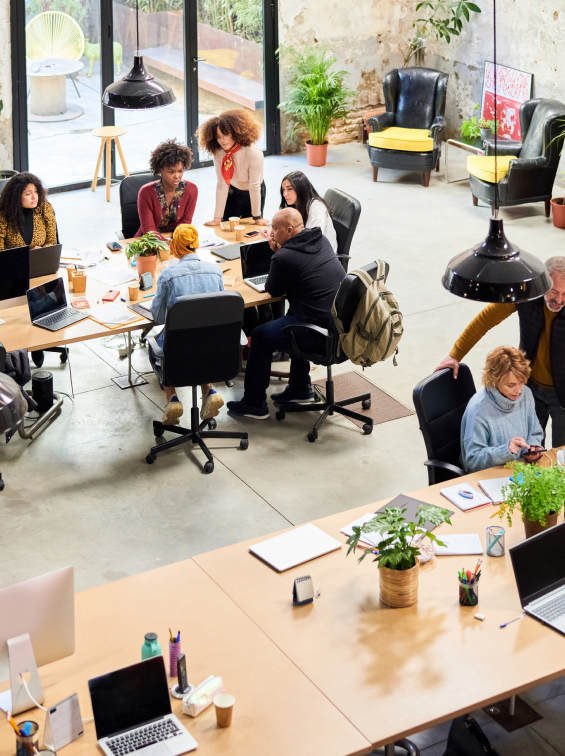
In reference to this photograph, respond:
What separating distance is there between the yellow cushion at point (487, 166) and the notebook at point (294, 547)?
6.88m

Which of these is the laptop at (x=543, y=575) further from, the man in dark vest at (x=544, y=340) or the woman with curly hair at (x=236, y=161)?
the woman with curly hair at (x=236, y=161)

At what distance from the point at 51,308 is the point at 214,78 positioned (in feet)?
21.5


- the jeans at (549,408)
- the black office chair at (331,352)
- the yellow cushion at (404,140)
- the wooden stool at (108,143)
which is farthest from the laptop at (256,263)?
the yellow cushion at (404,140)

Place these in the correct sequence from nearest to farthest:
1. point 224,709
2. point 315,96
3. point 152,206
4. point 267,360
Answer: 1. point 224,709
2. point 267,360
3. point 152,206
4. point 315,96

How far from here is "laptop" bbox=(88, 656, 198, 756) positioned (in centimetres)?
294

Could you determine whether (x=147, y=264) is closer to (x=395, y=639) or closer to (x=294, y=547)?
(x=294, y=547)

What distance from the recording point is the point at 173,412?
6008 mm

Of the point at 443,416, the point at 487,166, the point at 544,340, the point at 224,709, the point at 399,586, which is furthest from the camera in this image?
the point at 487,166

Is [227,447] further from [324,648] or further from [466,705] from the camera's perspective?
[466,705]

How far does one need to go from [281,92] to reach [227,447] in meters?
7.32

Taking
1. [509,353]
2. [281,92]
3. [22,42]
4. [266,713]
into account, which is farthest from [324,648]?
[281,92]

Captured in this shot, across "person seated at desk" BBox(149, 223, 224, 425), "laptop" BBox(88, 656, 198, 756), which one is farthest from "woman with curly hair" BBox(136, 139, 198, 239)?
"laptop" BBox(88, 656, 198, 756)

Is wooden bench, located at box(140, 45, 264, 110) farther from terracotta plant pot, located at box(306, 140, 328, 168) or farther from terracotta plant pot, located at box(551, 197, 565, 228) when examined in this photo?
terracotta plant pot, located at box(551, 197, 565, 228)

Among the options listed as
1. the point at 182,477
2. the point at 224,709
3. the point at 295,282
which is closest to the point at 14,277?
the point at 182,477
